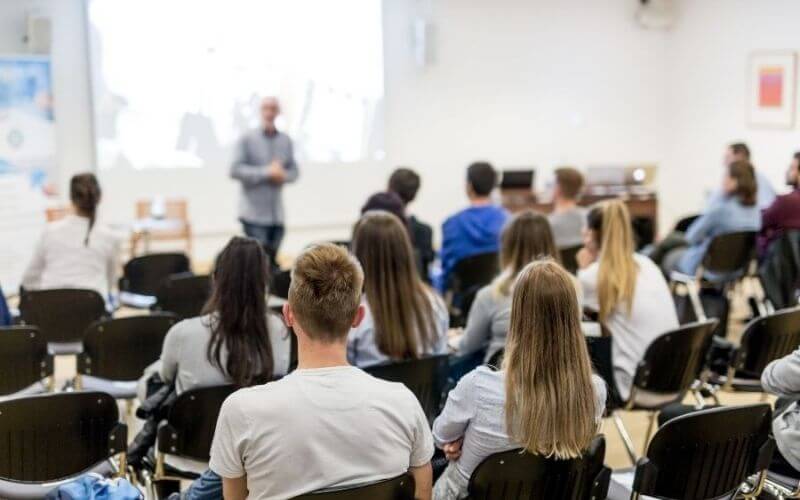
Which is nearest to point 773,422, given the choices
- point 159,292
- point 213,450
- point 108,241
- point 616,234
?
point 616,234

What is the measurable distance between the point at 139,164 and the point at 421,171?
3.01 metres

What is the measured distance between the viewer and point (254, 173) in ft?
23.5

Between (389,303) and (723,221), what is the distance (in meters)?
3.66

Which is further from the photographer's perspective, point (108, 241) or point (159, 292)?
point (108, 241)

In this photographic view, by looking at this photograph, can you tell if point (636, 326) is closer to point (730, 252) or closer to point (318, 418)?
point (318, 418)

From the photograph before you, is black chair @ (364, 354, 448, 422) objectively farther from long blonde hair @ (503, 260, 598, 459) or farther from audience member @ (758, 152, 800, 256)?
audience member @ (758, 152, 800, 256)

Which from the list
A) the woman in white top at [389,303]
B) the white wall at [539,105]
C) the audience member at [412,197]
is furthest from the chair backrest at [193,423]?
the white wall at [539,105]

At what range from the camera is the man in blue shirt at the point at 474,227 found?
5781mm

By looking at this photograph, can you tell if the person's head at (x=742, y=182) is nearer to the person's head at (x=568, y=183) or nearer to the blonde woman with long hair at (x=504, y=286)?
the person's head at (x=568, y=183)

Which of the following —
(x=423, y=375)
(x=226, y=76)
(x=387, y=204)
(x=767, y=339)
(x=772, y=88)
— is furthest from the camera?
(x=772, y=88)

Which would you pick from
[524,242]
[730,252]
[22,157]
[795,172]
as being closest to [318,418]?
[524,242]

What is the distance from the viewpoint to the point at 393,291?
3553 mm

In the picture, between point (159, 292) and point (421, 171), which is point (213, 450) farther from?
point (421, 171)

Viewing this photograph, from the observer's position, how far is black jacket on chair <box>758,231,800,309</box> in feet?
18.6
